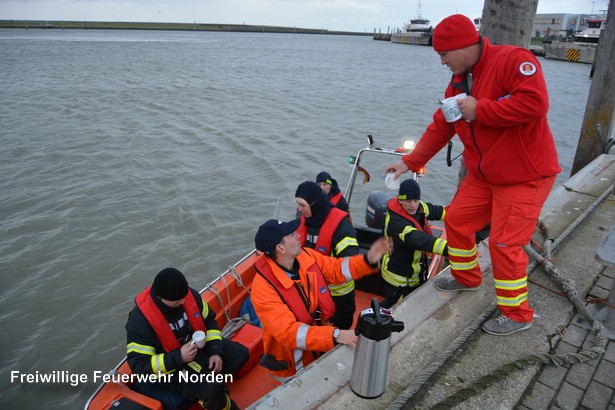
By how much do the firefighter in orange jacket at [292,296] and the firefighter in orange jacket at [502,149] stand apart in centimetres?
62

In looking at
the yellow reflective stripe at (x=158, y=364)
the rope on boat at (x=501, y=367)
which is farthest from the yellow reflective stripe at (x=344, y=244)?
the yellow reflective stripe at (x=158, y=364)

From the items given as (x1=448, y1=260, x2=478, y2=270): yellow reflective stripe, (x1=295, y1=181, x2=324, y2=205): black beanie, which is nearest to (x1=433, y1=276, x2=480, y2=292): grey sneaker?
(x1=448, y1=260, x2=478, y2=270): yellow reflective stripe

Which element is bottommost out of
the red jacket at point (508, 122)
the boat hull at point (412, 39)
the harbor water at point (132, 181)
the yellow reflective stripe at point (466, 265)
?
the harbor water at point (132, 181)

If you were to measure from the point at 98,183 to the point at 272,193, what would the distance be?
353cm

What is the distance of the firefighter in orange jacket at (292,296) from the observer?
233cm

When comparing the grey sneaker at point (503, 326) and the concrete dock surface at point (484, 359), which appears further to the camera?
the grey sneaker at point (503, 326)

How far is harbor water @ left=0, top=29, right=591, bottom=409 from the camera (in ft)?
17.7

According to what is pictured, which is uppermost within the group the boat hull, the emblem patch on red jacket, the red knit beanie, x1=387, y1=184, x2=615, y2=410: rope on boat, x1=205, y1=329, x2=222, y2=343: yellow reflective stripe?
the boat hull

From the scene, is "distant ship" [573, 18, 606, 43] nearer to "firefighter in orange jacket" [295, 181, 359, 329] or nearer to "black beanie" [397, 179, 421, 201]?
"black beanie" [397, 179, 421, 201]

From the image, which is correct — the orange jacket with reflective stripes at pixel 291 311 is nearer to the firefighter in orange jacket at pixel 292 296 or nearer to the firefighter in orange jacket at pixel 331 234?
the firefighter in orange jacket at pixel 292 296

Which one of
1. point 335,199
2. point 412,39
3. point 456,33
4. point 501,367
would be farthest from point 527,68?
point 412,39

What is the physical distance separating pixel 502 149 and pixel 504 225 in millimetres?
409

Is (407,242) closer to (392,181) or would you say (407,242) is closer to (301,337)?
(392,181)

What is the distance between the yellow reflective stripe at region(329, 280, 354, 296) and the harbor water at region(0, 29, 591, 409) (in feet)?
4.67
